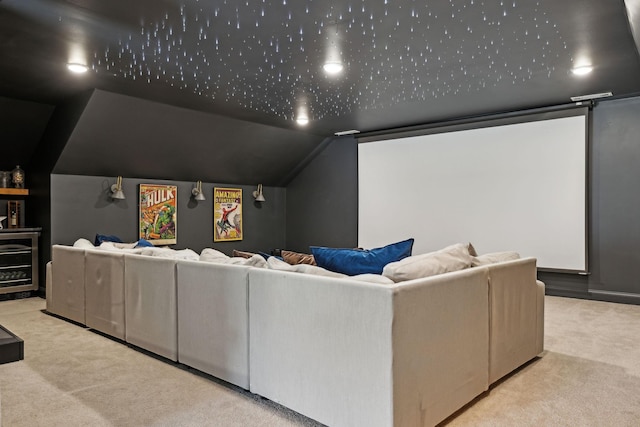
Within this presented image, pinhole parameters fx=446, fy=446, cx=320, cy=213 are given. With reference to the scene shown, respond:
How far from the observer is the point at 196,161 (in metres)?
6.74

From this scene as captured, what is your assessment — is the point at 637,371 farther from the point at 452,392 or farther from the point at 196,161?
the point at 196,161

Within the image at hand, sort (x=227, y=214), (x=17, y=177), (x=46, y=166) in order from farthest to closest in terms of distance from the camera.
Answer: (x=227, y=214) < (x=17, y=177) < (x=46, y=166)

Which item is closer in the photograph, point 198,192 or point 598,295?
point 598,295

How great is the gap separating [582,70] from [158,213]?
5.68m

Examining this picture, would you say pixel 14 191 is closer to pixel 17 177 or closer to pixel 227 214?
pixel 17 177

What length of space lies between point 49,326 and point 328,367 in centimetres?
327

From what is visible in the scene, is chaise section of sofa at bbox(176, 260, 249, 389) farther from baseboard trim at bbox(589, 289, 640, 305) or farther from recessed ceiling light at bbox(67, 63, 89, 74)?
baseboard trim at bbox(589, 289, 640, 305)

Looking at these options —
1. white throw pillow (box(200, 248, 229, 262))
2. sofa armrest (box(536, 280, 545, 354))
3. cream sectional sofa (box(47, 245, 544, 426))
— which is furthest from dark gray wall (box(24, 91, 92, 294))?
sofa armrest (box(536, 280, 545, 354))

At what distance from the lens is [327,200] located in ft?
26.0

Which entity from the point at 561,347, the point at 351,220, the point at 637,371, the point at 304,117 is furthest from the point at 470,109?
the point at 637,371

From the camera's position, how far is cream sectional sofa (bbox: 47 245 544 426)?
195 cm

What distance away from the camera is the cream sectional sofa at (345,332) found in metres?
1.95

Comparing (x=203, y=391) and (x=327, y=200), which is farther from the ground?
(x=327, y=200)

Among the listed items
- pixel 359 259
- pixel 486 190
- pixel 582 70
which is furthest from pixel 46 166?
pixel 582 70
